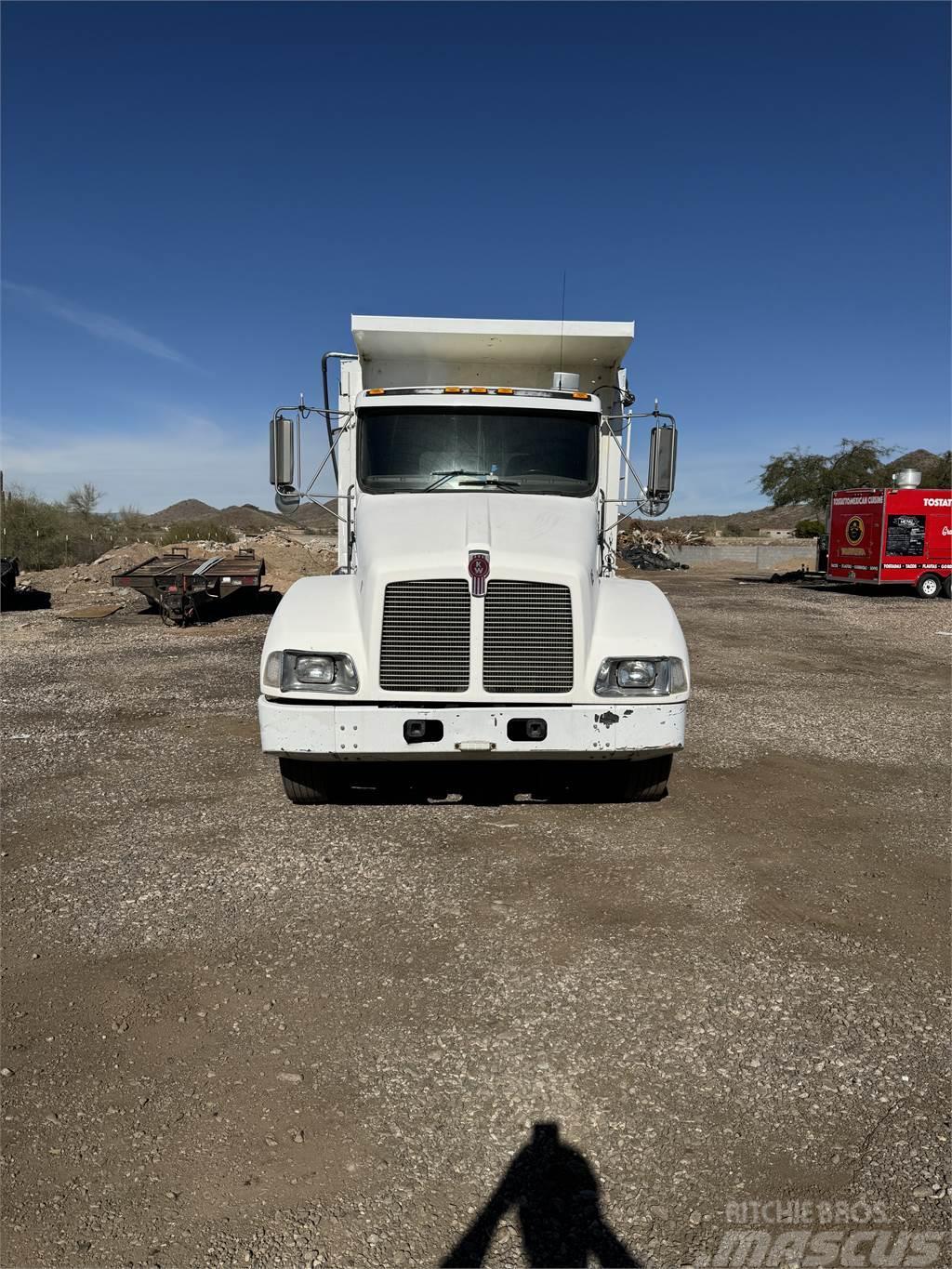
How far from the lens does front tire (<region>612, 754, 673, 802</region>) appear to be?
513 centimetres

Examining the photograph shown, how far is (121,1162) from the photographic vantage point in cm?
264

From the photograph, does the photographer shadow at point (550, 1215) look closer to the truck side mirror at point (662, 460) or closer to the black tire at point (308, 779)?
the black tire at point (308, 779)

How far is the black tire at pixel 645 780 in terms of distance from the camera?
202 inches

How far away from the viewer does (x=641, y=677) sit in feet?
15.3

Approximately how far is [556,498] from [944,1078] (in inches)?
142

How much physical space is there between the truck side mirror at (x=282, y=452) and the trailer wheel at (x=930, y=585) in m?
21.5

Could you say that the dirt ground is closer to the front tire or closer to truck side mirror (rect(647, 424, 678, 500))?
the front tire

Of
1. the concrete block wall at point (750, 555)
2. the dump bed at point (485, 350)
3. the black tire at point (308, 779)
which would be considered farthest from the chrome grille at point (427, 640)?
the concrete block wall at point (750, 555)

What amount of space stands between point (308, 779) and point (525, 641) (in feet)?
5.08

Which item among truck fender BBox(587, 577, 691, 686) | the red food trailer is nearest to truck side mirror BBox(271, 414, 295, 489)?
truck fender BBox(587, 577, 691, 686)

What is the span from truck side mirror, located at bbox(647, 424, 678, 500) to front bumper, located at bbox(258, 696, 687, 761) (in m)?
2.07

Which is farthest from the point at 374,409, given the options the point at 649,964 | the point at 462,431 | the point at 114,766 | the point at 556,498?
the point at 649,964

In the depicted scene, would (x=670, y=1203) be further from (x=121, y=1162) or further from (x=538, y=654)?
(x=538, y=654)

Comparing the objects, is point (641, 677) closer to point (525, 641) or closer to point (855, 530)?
point (525, 641)
